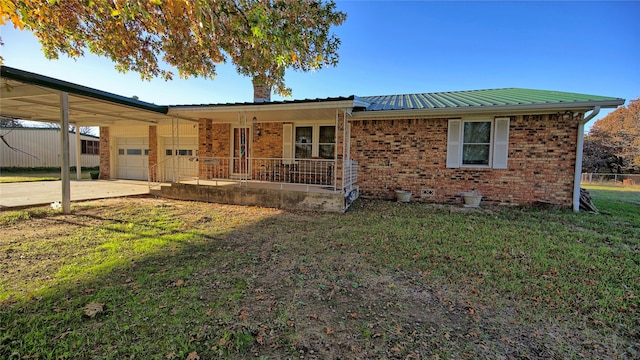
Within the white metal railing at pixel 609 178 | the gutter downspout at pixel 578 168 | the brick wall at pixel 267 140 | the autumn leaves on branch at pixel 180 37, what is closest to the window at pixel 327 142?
the brick wall at pixel 267 140

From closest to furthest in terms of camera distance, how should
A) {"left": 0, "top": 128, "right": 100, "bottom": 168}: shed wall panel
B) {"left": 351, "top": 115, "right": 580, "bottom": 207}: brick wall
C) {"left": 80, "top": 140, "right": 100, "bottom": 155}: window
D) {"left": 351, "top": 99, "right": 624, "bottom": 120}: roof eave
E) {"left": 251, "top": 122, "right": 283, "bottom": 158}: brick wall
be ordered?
{"left": 351, "top": 99, "right": 624, "bottom": 120}: roof eave < {"left": 351, "top": 115, "right": 580, "bottom": 207}: brick wall < {"left": 251, "top": 122, "right": 283, "bottom": 158}: brick wall < {"left": 0, "top": 128, "right": 100, "bottom": 168}: shed wall panel < {"left": 80, "top": 140, "right": 100, "bottom": 155}: window

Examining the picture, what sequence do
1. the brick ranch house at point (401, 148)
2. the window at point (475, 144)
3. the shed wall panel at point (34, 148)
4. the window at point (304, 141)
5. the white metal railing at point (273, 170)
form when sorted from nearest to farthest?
1. the brick ranch house at point (401, 148)
2. the window at point (475, 144)
3. the white metal railing at point (273, 170)
4. the window at point (304, 141)
5. the shed wall panel at point (34, 148)

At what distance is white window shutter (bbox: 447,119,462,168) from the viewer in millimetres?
8680

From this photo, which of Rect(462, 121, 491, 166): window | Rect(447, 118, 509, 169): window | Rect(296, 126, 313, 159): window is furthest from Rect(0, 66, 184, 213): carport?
Rect(462, 121, 491, 166): window

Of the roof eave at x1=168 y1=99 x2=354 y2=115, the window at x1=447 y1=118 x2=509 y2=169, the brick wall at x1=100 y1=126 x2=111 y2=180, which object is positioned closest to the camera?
the roof eave at x1=168 y1=99 x2=354 y2=115

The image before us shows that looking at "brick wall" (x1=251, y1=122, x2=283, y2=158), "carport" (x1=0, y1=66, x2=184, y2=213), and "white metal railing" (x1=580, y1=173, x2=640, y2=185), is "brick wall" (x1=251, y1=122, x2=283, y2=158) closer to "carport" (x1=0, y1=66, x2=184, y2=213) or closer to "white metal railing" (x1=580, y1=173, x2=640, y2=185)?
"carport" (x1=0, y1=66, x2=184, y2=213)

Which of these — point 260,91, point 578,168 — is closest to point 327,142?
point 260,91

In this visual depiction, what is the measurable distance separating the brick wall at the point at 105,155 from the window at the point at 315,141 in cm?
1170

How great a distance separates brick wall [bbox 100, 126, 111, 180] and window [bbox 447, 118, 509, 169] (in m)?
17.1

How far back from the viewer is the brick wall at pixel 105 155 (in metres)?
15.3

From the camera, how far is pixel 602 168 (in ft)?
85.9

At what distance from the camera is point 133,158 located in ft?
49.4

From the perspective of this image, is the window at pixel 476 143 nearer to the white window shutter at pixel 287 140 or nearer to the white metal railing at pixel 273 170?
the white metal railing at pixel 273 170

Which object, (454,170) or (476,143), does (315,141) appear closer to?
(454,170)
